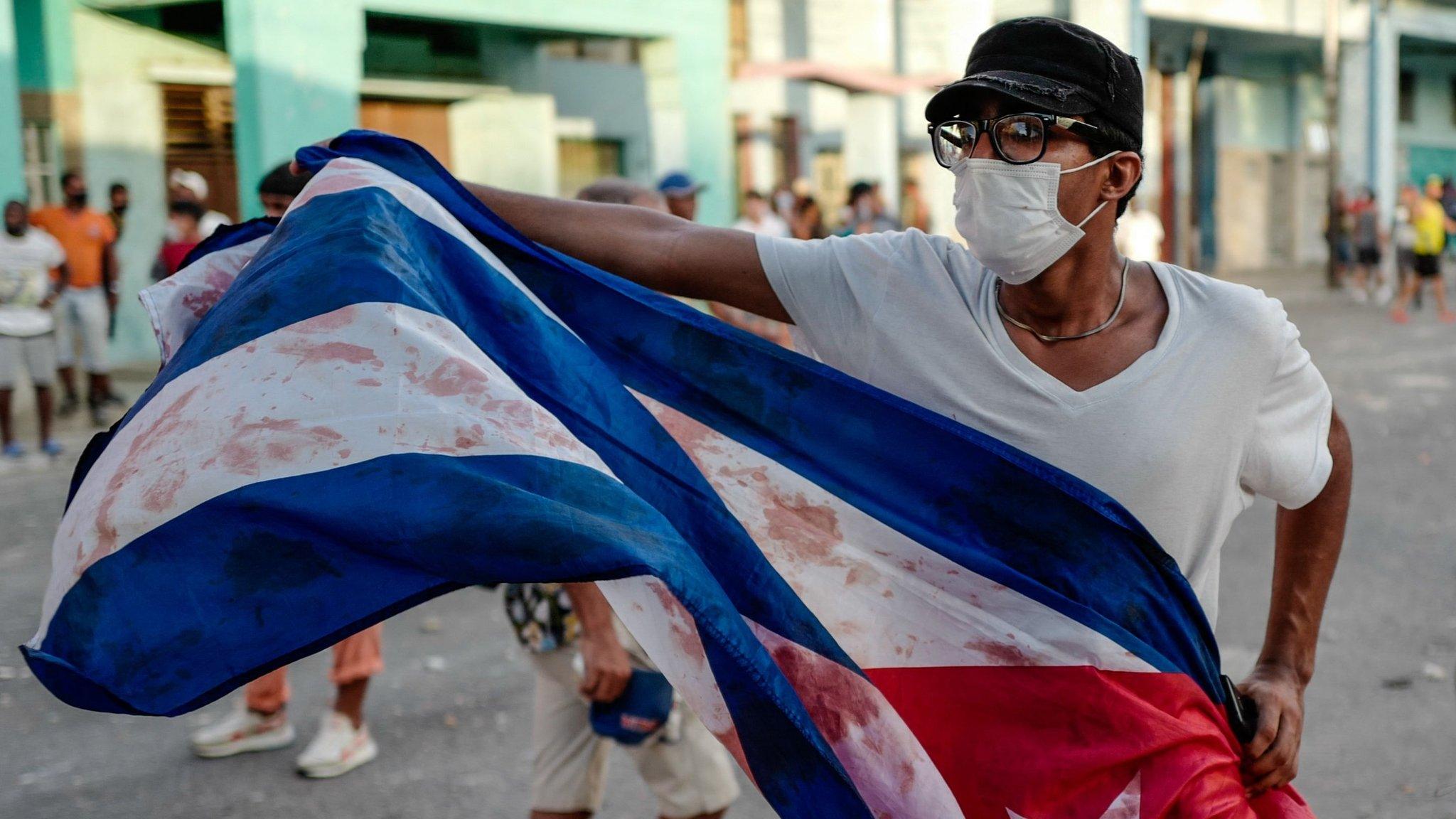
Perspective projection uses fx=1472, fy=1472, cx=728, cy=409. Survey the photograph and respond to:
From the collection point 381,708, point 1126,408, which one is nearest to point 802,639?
point 1126,408

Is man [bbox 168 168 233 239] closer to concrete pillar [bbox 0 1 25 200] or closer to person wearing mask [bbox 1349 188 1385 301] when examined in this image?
concrete pillar [bbox 0 1 25 200]

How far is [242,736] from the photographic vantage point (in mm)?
4793

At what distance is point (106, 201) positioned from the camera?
14492mm

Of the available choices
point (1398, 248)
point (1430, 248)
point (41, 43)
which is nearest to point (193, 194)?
point (41, 43)

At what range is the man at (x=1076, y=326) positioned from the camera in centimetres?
223

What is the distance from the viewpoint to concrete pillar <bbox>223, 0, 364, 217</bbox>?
13555 mm

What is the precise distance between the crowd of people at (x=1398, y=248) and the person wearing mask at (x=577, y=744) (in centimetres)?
1800

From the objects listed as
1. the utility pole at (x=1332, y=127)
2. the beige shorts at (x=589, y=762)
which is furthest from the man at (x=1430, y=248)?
the beige shorts at (x=589, y=762)

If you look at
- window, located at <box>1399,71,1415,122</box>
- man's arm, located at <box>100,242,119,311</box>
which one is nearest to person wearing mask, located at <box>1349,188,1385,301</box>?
window, located at <box>1399,71,1415,122</box>

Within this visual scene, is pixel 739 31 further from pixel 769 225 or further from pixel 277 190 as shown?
pixel 277 190

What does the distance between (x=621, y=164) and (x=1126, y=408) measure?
1765 cm

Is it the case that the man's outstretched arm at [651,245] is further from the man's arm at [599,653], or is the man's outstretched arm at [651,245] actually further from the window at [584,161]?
the window at [584,161]

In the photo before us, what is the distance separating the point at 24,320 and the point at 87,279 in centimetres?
130

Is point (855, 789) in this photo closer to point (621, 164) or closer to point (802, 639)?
point (802, 639)
